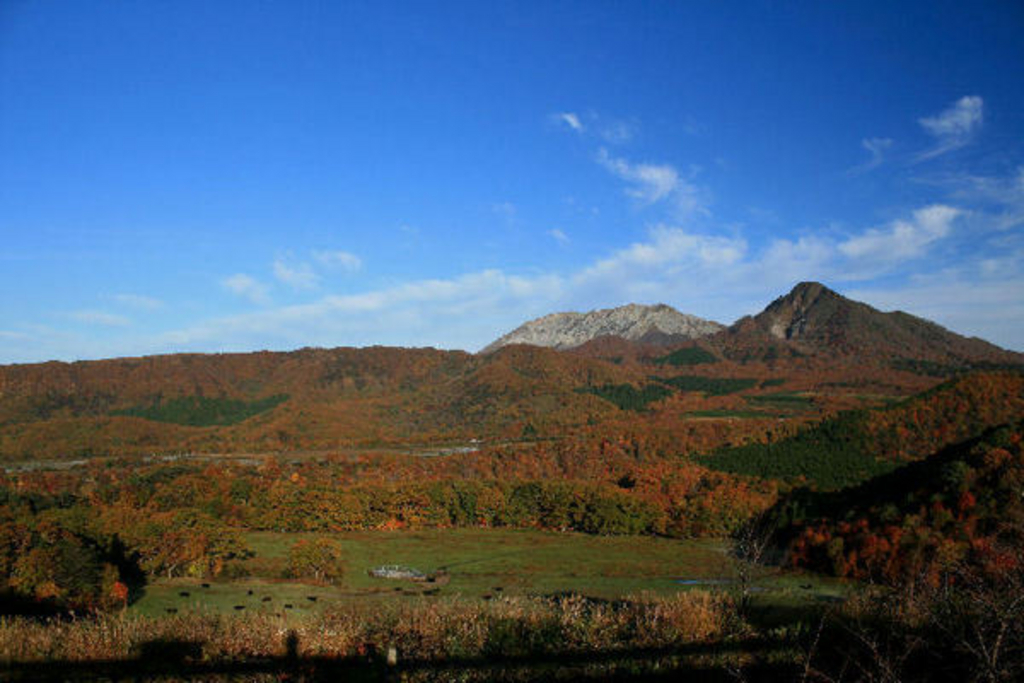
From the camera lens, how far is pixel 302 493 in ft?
265

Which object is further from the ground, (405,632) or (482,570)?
(405,632)

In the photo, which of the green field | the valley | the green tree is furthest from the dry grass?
the green tree

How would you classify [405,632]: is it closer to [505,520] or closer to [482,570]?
[482,570]

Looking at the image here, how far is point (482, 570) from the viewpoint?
58719mm

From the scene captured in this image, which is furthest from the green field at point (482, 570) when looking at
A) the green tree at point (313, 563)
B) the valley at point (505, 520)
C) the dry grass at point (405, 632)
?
the dry grass at point (405, 632)

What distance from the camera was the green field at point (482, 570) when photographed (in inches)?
1640

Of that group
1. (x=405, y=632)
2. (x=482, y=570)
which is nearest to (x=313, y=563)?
(x=482, y=570)

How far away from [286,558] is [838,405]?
123330 millimetres

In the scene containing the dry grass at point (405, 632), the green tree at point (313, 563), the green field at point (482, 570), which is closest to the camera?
the dry grass at point (405, 632)

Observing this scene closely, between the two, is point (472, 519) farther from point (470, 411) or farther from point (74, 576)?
point (470, 411)

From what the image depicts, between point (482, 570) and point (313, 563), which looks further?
point (482, 570)

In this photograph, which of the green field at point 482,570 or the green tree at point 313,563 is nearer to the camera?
the green field at point 482,570

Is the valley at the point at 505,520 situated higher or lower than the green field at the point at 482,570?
higher

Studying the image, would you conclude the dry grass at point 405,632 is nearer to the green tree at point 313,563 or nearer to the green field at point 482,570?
the green field at point 482,570
